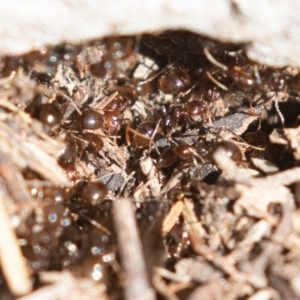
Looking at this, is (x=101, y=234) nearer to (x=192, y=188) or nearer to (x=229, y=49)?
(x=192, y=188)

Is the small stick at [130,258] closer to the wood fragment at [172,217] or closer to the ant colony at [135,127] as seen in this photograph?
the ant colony at [135,127]

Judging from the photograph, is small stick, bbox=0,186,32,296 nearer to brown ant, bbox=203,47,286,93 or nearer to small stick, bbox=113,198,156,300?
small stick, bbox=113,198,156,300

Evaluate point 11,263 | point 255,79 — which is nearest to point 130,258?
point 11,263

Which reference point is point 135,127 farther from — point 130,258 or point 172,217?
point 130,258

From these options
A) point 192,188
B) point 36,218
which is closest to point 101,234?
point 36,218

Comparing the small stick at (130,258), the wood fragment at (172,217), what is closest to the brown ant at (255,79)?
the wood fragment at (172,217)

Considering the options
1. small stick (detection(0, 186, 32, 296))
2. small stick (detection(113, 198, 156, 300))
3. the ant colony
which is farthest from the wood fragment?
small stick (detection(0, 186, 32, 296))
